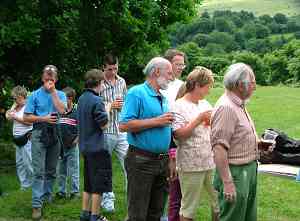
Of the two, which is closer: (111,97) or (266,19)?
(111,97)

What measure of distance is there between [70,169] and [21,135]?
0.94 meters

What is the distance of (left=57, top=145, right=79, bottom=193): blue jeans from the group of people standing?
0.32 meters

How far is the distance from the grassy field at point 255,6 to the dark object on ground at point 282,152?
7137 cm

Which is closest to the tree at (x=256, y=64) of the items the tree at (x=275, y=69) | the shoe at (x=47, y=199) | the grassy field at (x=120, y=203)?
the tree at (x=275, y=69)

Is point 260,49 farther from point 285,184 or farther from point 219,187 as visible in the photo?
point 219,187

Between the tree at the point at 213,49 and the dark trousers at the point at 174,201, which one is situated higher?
the tree at the point at 213,49

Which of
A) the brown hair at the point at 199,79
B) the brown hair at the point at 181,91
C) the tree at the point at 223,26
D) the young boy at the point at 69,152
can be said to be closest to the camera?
the brown hair at the point at 199,79

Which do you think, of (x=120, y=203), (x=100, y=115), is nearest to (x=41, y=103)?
(x=100, y=115)

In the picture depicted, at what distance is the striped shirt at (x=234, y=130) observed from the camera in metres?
4.54


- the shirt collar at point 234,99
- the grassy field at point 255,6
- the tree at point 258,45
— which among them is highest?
the grassy field at point 255,6

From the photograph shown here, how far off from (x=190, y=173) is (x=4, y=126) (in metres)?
6.18

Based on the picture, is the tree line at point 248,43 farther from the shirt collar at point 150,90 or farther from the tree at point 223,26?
the shirt collar at point 150,90

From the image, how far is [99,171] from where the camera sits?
6395mm

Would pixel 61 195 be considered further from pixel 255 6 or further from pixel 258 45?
pixel 255 6
